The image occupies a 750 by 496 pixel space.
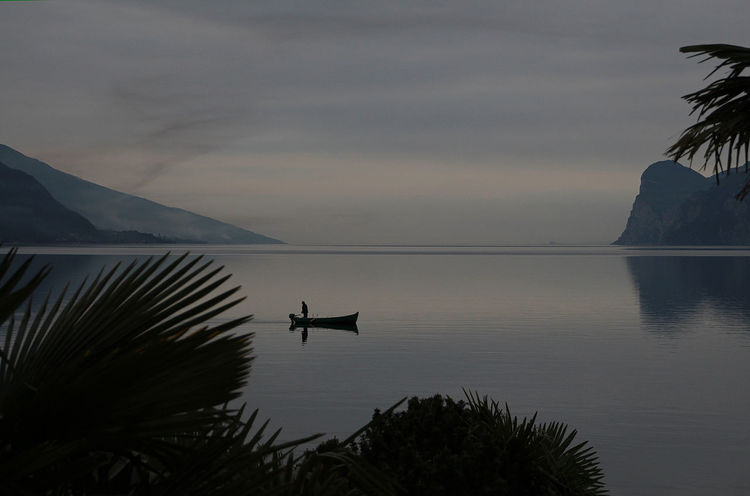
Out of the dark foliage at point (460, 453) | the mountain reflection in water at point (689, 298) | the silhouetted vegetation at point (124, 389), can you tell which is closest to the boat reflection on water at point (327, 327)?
the mountain reflection in water at point (689, 298)

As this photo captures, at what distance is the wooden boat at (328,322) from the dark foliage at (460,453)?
63.6m

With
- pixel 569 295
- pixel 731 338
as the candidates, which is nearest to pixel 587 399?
pixel 731 338

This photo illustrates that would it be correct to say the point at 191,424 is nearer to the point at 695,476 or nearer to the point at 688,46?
the point at 688,46

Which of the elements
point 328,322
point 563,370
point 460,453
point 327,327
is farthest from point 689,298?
point 460,453

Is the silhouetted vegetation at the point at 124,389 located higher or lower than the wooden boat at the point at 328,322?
higher

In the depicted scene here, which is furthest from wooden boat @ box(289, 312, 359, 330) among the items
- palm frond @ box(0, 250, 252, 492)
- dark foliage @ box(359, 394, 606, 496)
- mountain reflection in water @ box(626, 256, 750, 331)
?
palm frond @ box(0, 250, 252, 492)

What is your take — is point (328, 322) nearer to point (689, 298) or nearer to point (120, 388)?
point (689, 298)

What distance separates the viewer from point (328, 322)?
7806cm

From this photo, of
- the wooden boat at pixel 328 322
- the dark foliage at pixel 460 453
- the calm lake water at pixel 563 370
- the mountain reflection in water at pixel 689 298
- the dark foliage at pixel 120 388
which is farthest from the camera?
the mountain reflection in water at pixel 689 298

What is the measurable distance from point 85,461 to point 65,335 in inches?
18.1

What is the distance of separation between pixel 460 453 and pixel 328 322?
67103 millimetres

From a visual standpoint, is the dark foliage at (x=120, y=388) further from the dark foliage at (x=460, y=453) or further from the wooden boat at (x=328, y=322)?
the wooden boat at (x=328, y=322)

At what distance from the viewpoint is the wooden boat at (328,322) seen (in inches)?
2990

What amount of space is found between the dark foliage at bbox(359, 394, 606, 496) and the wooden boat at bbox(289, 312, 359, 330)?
63.6 metres
